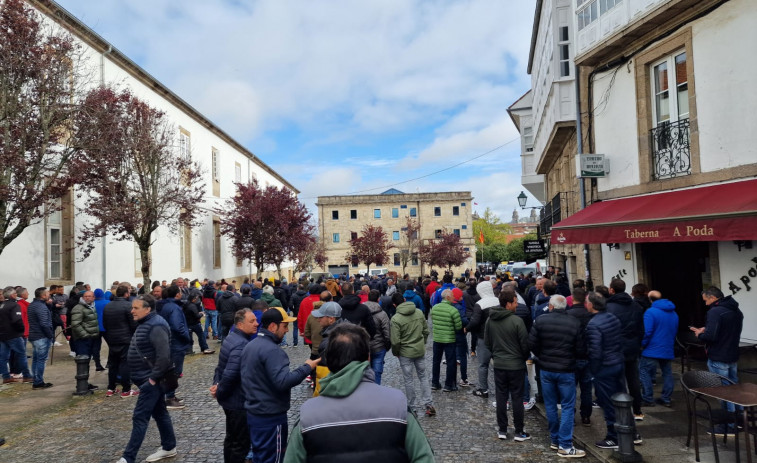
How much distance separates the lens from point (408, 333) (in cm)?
733

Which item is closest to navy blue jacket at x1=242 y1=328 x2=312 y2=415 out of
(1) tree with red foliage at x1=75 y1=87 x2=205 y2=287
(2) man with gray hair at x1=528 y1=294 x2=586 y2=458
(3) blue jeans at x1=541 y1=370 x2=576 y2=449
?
(2) man with gray hair at x1=528 y1=294 x2=586 y2=458

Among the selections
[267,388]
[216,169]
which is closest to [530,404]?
[267,388]

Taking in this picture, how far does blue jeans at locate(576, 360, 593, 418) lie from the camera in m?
6.52

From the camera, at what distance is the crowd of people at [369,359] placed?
7.97ft

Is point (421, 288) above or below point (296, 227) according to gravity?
below

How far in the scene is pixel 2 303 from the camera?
9.16 m

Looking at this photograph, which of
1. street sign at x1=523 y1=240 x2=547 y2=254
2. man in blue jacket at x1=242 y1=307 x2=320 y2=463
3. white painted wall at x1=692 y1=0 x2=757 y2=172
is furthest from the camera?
street sign at x1=523 y1=240 x2=547 y2=254

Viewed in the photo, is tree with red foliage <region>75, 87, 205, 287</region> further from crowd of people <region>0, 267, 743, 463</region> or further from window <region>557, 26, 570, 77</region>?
window <region>557, 26, 570, 77</region>

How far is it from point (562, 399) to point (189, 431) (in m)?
4.93

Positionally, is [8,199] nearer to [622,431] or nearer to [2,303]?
[2,303]

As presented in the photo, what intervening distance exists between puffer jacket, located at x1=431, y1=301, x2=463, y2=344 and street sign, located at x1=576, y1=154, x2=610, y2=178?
5251 millimetres

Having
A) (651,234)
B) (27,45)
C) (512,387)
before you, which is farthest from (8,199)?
(651,234)

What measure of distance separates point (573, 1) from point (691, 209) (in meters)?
6.93

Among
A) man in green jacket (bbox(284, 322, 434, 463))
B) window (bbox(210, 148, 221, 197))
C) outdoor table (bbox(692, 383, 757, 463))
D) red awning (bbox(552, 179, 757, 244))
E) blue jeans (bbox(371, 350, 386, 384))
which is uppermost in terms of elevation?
window (bbox(210, 148, 221, 197))
